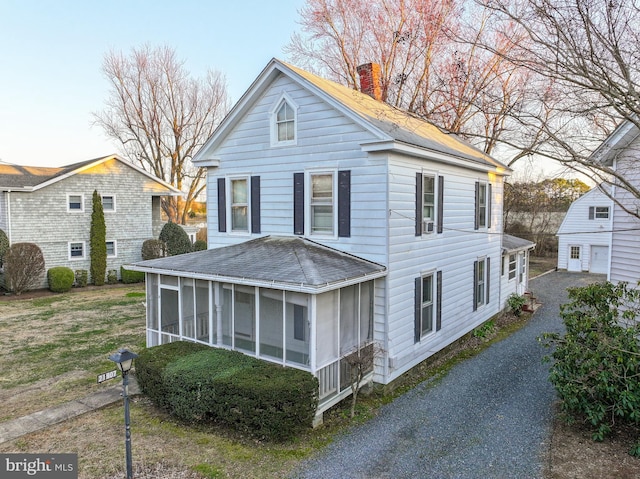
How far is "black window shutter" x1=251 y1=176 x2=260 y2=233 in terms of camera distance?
10867 millimetres

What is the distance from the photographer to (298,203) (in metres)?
Result: 10.0

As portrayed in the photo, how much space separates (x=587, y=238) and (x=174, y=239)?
25.9 metres

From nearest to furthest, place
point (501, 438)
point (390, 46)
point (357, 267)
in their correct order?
point (501, 438) < point (357, 267) < point (390, 46)

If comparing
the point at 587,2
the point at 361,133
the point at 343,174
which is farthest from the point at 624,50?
the point at 343,174

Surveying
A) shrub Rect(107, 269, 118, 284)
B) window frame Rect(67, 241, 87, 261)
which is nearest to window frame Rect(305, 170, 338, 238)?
shrub Rect(107, 269, 118, 284)

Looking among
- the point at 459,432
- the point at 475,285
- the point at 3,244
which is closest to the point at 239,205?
the point at 459,432

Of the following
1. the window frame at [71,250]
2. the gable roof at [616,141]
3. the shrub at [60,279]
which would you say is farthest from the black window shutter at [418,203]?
the window frame at [71,250]

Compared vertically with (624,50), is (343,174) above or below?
below

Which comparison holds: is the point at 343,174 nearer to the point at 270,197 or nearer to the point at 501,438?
the point at 270,197

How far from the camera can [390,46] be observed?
904 inches

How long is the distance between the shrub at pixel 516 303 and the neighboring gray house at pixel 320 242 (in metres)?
4.93

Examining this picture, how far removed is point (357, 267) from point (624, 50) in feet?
18.7

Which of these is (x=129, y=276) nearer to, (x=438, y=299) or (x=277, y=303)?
(x=277, y=303)

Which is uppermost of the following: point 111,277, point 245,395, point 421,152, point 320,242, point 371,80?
point 371,80
